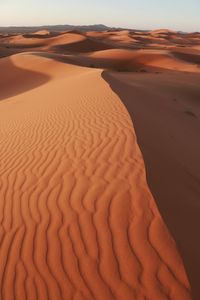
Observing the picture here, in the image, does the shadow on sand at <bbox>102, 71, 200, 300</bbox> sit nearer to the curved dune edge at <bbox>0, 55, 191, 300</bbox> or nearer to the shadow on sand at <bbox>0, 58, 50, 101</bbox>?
the curved dune edge at <bbox>0, 55, 191, 300</bbox>

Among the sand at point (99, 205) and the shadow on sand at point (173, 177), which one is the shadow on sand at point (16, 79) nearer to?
the sand at point (99, 205)

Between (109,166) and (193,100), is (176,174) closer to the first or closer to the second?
(109,166)

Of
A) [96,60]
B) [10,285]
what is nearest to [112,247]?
[10,285]

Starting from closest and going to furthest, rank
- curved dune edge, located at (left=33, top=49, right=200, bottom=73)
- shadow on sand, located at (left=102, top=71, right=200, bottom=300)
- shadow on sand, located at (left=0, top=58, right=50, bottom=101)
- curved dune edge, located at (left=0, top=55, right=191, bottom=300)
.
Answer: curved dune edge, located at (left=0, top=55, right=191, bottom=300) < shadow on sand, located at (left=102, top=71, right=200, bottom=300) < shadow on sand, located at (left=0, top=58, right=50, bottom=101) < curved dune edge, located at (left=33, top=49, right=200, bottom=73)

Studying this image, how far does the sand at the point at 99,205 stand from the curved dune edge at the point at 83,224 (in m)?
0.01

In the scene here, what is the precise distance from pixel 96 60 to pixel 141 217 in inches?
939

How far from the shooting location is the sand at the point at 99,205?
3.12 metres

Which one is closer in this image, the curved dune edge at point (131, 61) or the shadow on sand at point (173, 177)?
the shadow on sand at point (173, 177)

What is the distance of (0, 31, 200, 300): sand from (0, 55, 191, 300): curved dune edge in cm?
1

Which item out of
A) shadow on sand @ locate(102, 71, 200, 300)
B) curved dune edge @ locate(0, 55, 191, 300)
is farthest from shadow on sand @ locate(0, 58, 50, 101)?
curved dune edge @ locate(0, 55, 191, 300)

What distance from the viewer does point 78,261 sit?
3.32 metres

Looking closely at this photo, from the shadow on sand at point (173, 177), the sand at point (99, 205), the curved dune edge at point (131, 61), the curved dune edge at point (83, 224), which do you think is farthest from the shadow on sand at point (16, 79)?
the curved dune edge at point (83, 224)

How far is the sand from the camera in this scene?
312 centimetres

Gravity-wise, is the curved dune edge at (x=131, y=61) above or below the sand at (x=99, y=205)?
below
